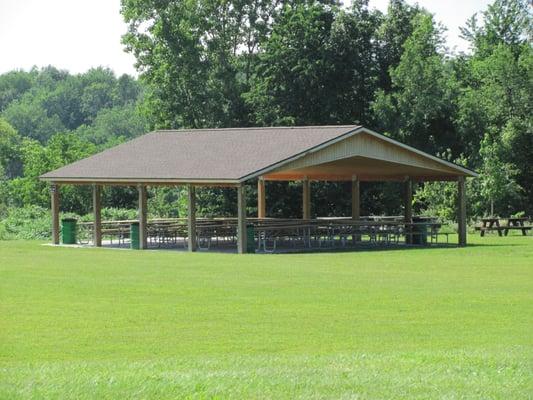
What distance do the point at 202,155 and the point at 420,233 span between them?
7.36 m

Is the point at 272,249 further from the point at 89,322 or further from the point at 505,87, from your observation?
the point at 505,87

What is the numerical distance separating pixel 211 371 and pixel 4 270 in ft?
47.2

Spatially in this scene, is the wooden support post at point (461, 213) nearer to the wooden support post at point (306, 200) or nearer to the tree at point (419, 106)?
the wooden support post at point (306, 200)

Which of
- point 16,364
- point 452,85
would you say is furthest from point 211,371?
point 452,85

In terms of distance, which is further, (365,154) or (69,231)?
(69,231)

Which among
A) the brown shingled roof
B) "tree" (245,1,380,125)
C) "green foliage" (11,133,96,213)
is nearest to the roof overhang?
the brown shingled roof

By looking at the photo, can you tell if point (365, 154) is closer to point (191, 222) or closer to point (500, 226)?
point (191, 222)

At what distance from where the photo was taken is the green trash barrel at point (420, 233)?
110ft

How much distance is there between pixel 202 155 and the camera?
108 ft

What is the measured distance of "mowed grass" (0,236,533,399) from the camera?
8602 millimetres

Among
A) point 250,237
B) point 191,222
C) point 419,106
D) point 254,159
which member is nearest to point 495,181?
point 419,106

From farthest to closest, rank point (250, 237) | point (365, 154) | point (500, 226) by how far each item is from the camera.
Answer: point (500, 226) < point (365, 154) < point (250, 237)

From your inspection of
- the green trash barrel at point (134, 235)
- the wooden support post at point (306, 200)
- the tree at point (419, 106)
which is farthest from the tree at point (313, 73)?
the green trash barrel at point (134, 235)

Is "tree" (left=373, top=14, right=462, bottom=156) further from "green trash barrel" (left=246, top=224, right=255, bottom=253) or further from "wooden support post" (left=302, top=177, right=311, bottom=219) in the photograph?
"green trash barrel" (left=246, top=224, right=255, bottom=253)
